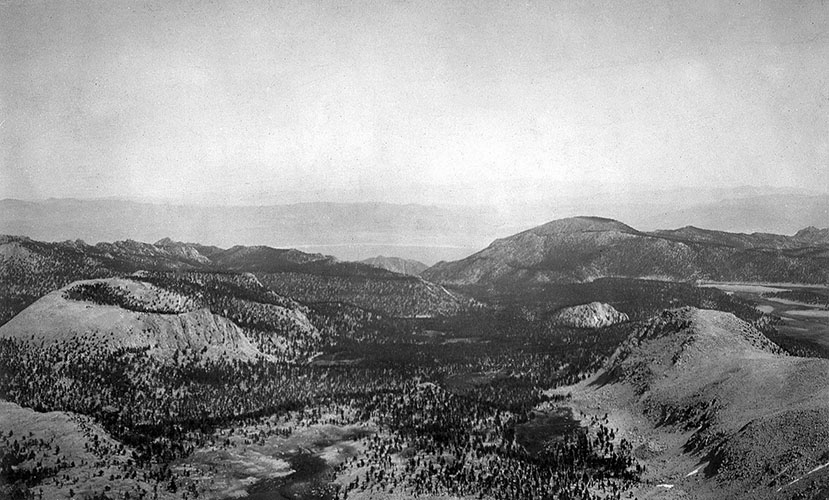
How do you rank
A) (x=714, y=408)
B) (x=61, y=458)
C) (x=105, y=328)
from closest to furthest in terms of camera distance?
1. (x=61, y=458)
2. (x=714, y=408)
3. (x=105, y=328)

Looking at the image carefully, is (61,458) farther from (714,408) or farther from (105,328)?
(714,408)

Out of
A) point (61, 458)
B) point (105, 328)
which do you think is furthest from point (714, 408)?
point (105, 328)

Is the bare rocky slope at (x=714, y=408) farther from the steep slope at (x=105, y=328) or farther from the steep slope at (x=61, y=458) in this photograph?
the steep slope at (x=105, y=328)

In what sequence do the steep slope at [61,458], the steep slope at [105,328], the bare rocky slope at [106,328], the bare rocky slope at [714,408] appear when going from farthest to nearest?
1. the steep slope at [105,328]
2. the bare rocky slope at [106,328]
3. the steep slope at [61,458]
4. the bare rocky slope at [714,408]

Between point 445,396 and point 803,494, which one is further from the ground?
point 803,494

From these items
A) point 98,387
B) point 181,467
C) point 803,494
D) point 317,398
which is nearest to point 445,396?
point 317,398

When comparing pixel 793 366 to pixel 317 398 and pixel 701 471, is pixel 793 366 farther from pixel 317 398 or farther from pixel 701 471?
pixel 317 398

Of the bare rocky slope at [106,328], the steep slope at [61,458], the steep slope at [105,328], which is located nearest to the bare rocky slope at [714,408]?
the steep slope at [61,458]

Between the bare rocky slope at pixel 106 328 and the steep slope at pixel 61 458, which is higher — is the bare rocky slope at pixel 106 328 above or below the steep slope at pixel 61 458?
above
